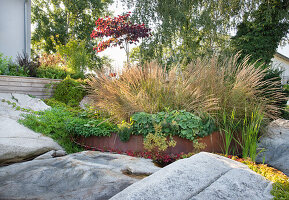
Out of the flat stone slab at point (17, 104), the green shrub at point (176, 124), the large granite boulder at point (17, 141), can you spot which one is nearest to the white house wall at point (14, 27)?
the flat stone slab at point (17, 104)

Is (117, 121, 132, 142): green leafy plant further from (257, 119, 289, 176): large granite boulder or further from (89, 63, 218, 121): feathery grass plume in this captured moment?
(257, 119, 289, 176): large granite boulder

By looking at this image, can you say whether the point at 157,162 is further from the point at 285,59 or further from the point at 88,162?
the point at 285,59

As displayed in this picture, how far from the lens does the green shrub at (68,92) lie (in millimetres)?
5672

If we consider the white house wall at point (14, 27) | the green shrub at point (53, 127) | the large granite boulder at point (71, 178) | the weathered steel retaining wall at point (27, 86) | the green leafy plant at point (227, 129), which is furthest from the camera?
the white house wall at point (14, 27)

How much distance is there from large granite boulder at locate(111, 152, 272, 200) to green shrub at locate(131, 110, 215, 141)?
3.50 feet

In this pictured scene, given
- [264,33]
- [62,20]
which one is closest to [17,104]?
[264,33]

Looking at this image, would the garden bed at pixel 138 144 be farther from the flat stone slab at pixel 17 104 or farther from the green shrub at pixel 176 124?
the flat stone slab at pixel 17 104

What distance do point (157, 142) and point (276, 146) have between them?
1.93m

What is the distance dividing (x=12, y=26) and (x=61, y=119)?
5202 millimetres

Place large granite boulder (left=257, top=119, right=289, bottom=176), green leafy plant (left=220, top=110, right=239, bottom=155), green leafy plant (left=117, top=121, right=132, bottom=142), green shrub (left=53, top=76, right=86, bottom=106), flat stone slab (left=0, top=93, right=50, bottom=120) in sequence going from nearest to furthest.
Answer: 1. green leafy plant (left=220, top=110, right=239, bottom=155)
2. green leafy plant (left=117, top=121, right=132, bottom=142)
3. large granite boulder (left=257, top=119, right=289, bottom=176)
4. flat stone slab (left=0, top=93, right=50, bottom=120)
5. green shrub (left=53, top=76, right=86, bottom=106)

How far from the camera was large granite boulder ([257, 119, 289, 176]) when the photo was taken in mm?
3228

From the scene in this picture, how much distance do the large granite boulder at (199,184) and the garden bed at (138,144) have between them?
1.15m

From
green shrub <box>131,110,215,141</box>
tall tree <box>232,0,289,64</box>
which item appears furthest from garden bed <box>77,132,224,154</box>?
tall tree <box>232,0,289,64</box>

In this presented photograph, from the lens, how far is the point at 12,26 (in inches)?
293
